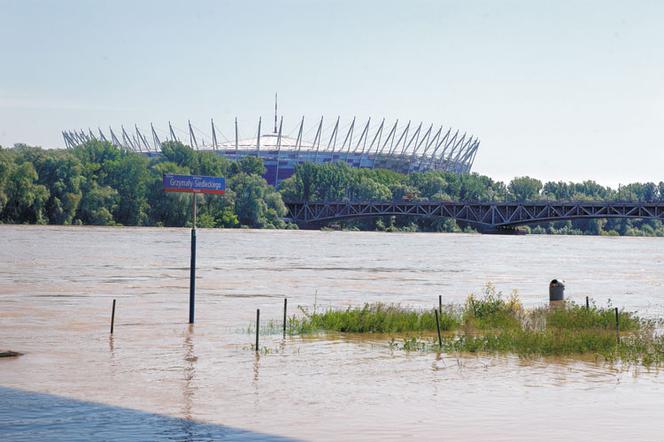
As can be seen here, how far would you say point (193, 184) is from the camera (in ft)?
95.1

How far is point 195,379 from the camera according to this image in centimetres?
2195

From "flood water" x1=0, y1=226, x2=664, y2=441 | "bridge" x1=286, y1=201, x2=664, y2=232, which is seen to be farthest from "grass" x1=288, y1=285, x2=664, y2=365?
"bridge" x1=286, y1=201, x2=664, y2=232

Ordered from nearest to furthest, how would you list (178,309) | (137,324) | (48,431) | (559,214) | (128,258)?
(48,431), (137,324), (178,309), (128,258), (559,214)

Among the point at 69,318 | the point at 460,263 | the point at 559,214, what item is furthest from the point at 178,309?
the point at 559,214

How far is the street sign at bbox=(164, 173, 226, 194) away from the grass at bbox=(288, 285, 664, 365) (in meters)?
4.82

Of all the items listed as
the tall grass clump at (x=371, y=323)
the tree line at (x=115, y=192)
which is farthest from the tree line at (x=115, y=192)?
the tall grass clump at (x=371, y=323)

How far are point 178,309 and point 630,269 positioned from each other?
186 ft

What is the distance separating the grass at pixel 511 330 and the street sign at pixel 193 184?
4822 millimetres

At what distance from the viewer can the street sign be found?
28.3 m

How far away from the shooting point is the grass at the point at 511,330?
88.3 ft

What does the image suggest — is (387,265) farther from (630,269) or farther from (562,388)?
(562,388)

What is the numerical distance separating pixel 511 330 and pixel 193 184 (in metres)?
9.77

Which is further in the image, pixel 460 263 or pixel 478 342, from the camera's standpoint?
pixel 460 263

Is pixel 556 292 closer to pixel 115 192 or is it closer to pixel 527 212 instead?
pixel 115 192
